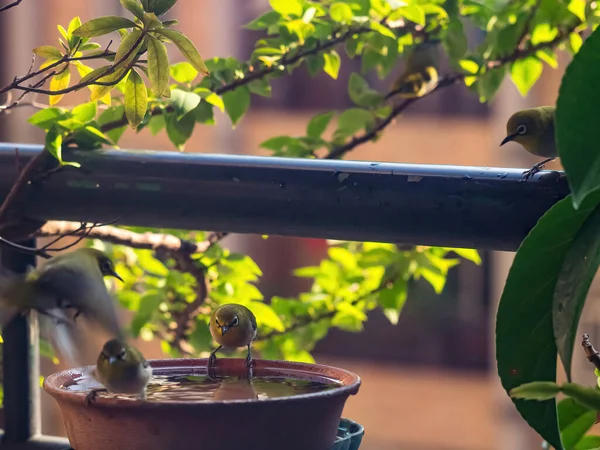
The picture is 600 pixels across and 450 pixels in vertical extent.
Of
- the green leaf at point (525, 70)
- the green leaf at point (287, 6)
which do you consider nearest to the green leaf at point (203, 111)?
the green leaf at point (287, 6)

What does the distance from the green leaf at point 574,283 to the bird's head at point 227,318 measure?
34 cm

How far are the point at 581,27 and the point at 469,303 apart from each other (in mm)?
4507

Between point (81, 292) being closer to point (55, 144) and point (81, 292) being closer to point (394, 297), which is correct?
point (55, 144)

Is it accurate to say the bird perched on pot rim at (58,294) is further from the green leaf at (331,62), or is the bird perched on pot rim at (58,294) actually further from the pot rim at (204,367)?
the green leaf at (331,62)

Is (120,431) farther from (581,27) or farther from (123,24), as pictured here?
(581,27)

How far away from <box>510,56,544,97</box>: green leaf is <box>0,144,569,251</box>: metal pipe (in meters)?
0.62

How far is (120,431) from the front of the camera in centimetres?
56

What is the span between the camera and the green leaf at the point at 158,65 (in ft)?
2.10

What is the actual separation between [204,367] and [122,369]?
119 millimetres

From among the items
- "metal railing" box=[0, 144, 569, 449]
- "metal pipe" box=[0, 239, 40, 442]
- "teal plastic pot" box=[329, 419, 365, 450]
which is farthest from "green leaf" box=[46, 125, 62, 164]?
"teal plastic pot" box=[329, 419, 365, 450]

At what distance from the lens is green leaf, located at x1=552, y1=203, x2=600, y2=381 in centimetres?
49

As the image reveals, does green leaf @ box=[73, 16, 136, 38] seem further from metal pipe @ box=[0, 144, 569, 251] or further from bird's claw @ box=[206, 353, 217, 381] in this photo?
bird's claw @ box=[206, 353, 217, 381]

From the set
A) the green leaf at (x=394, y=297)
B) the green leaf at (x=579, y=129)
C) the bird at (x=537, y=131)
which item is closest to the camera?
the green leaf at (x=579, y=129)

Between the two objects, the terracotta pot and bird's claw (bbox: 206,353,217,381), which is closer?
the terracotta pot
